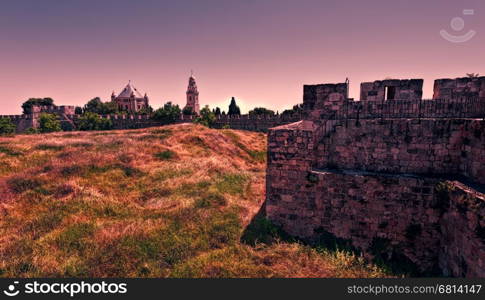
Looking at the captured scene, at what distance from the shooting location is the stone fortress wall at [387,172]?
22.8ft

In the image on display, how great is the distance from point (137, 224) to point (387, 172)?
9.82 metres

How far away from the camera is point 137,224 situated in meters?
9.17

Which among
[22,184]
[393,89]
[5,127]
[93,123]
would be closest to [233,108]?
[93,123]

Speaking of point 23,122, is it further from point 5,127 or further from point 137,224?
point 137,224

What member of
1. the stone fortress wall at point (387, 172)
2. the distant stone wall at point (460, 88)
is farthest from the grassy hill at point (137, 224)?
the distant stone wall at point (460, 88)

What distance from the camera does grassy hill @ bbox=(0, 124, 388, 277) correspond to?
6863 mm

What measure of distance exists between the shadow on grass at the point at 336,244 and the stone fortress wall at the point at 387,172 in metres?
0.04

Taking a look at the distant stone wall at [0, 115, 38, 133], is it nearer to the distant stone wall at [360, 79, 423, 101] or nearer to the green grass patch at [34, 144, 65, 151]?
the green grass patch at [34, 144, 65, 151]

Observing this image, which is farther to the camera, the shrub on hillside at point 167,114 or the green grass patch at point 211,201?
the shrub on hillside at point 167,114

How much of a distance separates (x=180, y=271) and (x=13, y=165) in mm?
15638

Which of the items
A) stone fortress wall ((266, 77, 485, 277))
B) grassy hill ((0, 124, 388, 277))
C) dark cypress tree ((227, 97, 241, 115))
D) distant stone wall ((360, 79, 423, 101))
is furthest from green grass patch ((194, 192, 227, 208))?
dark cypress tree ((227, 97, 241, 115))

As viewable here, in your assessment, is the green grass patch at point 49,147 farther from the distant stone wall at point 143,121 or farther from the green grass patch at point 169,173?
the distant stone wall at point 143,121

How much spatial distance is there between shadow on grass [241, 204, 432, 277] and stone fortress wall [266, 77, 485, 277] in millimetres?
39

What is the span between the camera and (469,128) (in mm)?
7074
